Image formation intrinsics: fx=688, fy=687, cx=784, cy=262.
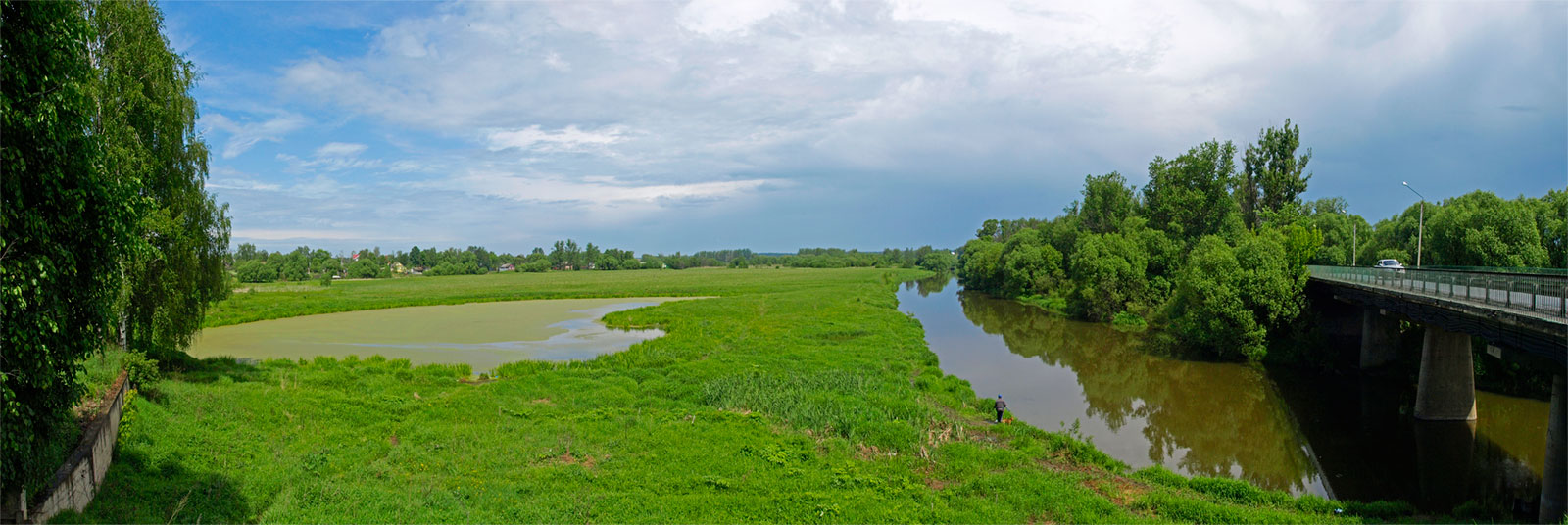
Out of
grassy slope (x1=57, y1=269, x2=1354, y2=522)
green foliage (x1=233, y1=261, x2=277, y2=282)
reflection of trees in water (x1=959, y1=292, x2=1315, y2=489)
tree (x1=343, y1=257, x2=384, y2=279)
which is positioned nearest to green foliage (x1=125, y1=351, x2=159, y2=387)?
grassy slope (x1=57, y1=269, x2=1354, y2=522)

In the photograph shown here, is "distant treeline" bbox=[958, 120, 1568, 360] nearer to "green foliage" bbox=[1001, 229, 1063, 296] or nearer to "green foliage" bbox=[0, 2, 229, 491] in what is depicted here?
"green foliage" bbox=[1001, 229, 1063, 296]

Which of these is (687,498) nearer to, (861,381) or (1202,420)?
(861,381)

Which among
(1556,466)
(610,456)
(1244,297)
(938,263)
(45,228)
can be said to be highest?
(938,263)

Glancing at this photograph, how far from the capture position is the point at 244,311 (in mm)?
50312

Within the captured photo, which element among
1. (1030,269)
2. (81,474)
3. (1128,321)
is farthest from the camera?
(1030,269)

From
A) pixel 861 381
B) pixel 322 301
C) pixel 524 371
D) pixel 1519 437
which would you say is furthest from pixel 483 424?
pixel 322 301

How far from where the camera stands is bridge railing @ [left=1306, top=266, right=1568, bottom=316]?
48.8 ft

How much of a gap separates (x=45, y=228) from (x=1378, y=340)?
40928 mm

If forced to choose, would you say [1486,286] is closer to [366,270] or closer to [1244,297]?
[1244,297]

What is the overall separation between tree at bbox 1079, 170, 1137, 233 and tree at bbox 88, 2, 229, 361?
80502 millimetres

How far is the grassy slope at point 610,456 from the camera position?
39.4 feet

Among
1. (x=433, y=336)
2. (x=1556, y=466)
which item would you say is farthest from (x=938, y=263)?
(x=1556, y=466)

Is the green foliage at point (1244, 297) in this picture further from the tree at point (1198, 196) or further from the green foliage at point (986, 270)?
the green foliage at point (986, 270)

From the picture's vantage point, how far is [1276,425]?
22.5m
